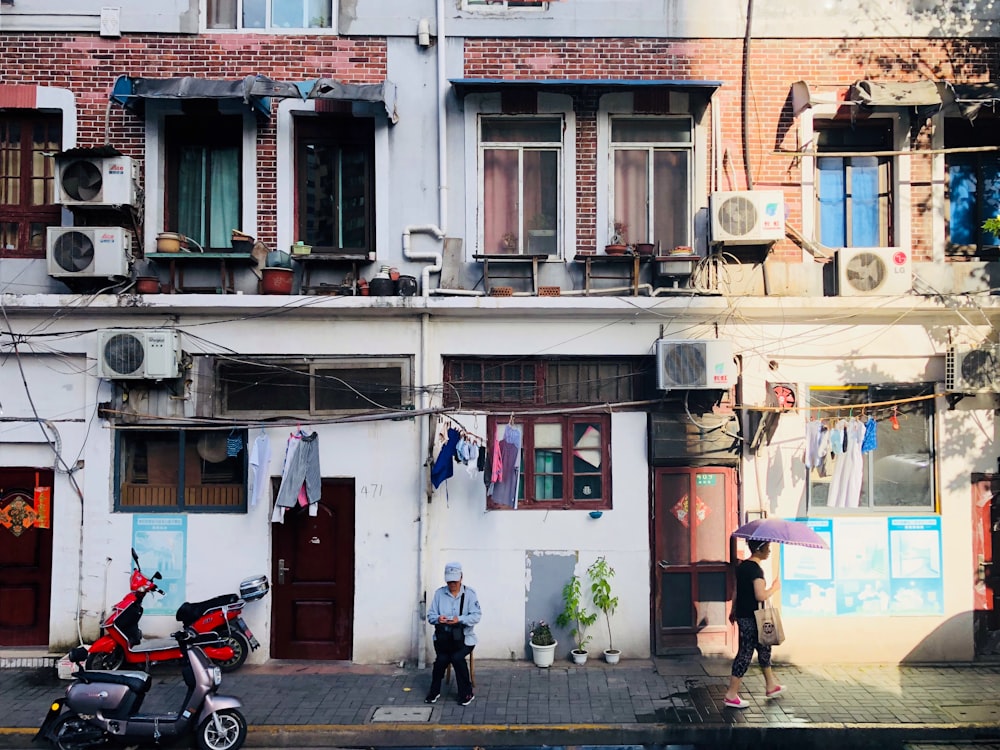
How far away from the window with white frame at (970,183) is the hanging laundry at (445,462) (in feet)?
24.1

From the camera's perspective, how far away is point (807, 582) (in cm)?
1059

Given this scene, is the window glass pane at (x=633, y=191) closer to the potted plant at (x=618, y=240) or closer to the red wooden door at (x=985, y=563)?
the potted plant at (x=618, y=240)

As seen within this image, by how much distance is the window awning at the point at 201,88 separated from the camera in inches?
400

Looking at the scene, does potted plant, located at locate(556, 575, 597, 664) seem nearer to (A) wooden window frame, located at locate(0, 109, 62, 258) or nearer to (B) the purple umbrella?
(B) the purple umbrella

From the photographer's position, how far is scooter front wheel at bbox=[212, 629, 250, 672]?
10.1m

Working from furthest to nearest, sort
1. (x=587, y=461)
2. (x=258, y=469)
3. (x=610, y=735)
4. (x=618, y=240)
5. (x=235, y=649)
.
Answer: (x=618, y=240)
(x=587, y=461)
(x=258, y=469)
(x=235, y=649)
(x=610, y=735)

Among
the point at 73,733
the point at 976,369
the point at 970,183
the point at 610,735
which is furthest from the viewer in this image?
the point at 970,183

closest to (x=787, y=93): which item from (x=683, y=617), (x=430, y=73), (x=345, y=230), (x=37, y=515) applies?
(x=430, y=73)

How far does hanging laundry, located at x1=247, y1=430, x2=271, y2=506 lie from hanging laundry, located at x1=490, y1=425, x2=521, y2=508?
2.99 meters

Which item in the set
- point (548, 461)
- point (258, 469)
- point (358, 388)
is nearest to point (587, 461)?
point (548, 461)

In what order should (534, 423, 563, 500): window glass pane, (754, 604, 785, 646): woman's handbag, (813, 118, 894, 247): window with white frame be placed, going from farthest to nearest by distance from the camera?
(813, 118, 894, 247): window with white frame → (534, 423, 563, 500): window glass pane → (754, 604, 785, 646): woman's handbag

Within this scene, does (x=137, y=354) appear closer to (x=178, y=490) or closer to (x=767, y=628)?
(x=178, y=490)

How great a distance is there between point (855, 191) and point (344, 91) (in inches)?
279

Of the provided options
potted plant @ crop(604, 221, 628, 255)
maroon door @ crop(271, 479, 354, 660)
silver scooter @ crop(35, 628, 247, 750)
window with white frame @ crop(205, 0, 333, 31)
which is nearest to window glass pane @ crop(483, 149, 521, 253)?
potted plant @ crop(604, 221, 628, 255)
